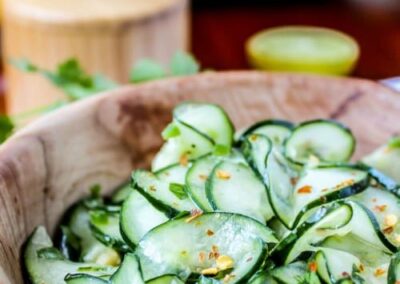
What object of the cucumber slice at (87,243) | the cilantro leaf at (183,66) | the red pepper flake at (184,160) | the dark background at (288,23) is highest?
the cilantro leaf at (183,66)

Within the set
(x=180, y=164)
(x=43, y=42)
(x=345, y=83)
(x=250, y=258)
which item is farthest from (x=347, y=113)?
(x=43, y=42)

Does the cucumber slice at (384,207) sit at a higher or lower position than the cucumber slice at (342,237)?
lower

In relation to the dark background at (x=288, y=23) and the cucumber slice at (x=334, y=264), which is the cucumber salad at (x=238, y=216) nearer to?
the cucumber slice at (x=334, y=264)

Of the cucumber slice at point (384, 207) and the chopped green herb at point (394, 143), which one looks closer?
the cucumber slice at point (384, 207)

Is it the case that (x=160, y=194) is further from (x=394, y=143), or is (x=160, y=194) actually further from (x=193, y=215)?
(x=394, y=143)

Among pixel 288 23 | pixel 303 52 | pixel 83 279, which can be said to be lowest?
pixel 288 23

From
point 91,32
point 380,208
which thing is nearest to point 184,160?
point 380,208

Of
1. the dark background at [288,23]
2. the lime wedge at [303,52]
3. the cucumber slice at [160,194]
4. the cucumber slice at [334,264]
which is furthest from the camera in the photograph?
the dark background at [288,23]

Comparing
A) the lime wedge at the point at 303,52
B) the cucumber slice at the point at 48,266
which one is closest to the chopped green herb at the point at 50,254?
the cucumber slice at the point at 48,266
